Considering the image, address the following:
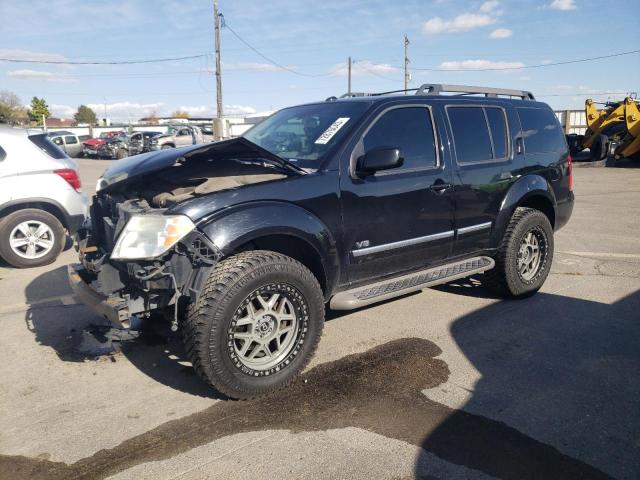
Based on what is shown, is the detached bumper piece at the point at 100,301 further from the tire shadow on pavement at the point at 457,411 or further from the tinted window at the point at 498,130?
the tinted window at the point at 498,130

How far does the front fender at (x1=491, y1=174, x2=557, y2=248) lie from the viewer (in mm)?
5109

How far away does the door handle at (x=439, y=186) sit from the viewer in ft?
14.7

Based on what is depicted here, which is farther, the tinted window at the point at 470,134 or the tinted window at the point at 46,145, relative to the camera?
the tinted window at the point at 46,145

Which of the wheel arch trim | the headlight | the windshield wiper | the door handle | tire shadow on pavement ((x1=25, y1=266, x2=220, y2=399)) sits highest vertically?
the windshield wiper

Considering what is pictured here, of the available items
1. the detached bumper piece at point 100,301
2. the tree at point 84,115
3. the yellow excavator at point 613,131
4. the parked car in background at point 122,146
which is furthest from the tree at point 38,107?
the detached bumper piece at point 100,301

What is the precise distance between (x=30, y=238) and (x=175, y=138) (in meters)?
23.8

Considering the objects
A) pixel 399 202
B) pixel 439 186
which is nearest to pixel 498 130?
pixel 439 186

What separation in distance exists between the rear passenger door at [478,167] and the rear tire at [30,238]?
5.17 metres

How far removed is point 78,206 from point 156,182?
3.89 m

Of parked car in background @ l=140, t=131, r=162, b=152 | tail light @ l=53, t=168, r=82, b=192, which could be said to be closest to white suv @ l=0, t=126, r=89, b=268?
tail light @ l=53, t=168, r=82, b=192

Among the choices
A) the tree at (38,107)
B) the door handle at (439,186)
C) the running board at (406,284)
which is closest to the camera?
the running board at (406,284)

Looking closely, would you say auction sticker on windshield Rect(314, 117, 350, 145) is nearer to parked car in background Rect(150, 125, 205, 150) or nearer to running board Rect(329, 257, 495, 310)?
running board Rect(329, 257, 495, 310)

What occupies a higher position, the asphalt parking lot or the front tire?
the front tire

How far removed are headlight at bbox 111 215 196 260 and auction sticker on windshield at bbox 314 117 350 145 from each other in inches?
55.4
